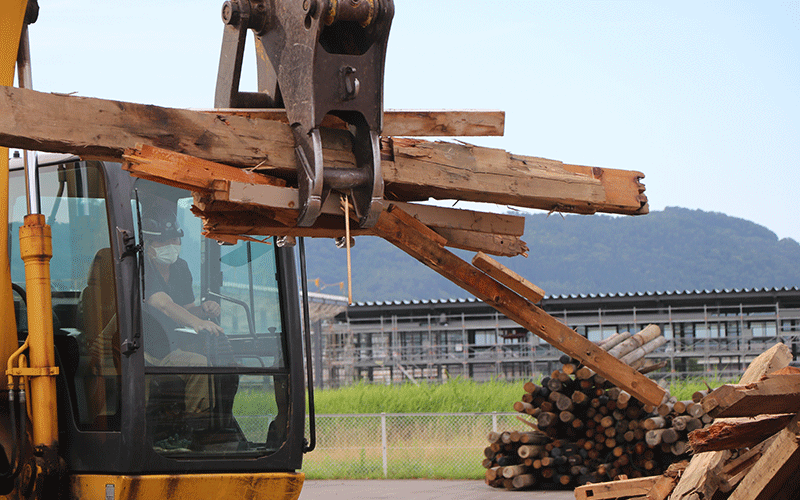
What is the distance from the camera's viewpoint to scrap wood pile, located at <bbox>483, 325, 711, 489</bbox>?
10938 millimetres

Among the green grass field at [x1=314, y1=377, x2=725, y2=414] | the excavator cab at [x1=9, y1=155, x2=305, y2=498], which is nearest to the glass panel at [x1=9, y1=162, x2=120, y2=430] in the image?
the excavator cab at [x1=9, y1=155, x2=305, y2=498]

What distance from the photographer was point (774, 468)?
408cm

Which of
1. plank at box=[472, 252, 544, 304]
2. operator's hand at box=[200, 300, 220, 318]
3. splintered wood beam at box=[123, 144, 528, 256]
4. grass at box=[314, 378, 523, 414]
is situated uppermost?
splintered wood beam at box=[123, 144, 528, 256]

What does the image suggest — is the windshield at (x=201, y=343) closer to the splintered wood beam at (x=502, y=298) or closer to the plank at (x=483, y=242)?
the splintered wood beam at (x=502, y=298)

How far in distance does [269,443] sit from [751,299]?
99.4ft

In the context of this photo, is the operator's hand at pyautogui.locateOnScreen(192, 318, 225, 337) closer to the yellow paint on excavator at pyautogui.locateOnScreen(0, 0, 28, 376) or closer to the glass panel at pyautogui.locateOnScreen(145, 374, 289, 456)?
the glass panel at pyautogui.locateOnScreen(145, 374, 289, 456)

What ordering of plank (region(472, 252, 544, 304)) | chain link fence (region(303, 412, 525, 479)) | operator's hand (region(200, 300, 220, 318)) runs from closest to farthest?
operator's hand (region(200, 300, 220, 318)) → plank (region(472, 252, 544, 304)) → chain link fence (region(303, 412, 525, 479))

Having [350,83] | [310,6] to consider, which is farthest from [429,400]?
[310,6]

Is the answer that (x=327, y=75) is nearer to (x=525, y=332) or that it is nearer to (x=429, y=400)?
(x=429, y=400)

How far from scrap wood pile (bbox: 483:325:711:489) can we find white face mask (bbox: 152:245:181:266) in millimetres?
7301

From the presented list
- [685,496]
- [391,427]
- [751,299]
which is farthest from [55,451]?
[751,299]

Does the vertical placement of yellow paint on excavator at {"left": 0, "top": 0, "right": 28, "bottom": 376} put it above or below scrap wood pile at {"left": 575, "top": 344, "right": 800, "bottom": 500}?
above

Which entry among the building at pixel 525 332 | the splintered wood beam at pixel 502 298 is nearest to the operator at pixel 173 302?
the splintered wood beam at pixel 502 298

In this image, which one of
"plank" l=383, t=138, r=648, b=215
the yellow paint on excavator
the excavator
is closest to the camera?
the excavator
